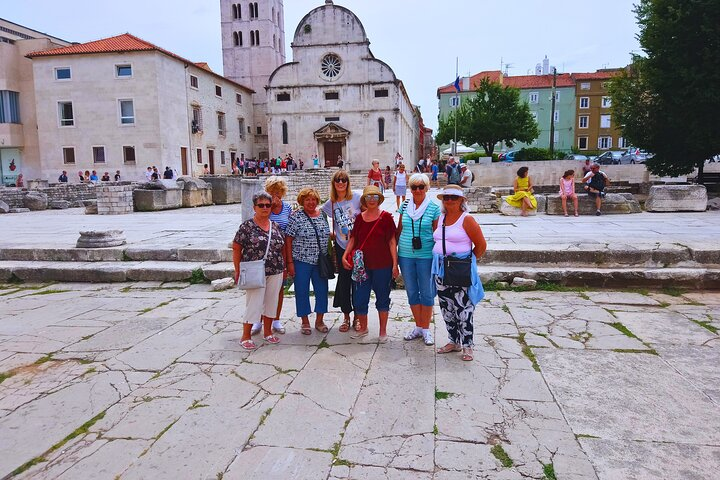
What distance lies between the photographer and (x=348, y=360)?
4289 millimetres

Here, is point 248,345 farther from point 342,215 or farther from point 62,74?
point 62,74

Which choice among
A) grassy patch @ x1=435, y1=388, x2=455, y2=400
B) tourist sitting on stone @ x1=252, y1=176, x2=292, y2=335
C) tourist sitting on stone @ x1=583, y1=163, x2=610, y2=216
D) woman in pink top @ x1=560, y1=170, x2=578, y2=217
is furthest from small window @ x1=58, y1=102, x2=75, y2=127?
grassy patch @ x1=435, y1=388, x2=455, y2=400

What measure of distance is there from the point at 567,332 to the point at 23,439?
4.50 m

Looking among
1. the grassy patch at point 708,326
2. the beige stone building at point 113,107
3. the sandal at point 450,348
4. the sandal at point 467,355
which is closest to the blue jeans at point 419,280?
the sandal at point 450,348

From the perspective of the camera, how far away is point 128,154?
3484 centimetres

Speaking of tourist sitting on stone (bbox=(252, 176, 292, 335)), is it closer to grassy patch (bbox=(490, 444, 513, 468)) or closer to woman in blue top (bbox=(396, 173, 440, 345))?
woman in blue top (bbox=(396, 173, 440, 345))

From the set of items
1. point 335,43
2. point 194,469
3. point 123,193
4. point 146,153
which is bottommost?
point 194,469

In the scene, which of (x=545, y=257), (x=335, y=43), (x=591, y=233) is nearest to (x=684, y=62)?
(x=591, y=233)

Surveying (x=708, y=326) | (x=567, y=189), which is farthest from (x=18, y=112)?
(x=708, y=326)

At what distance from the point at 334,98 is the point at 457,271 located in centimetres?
4038

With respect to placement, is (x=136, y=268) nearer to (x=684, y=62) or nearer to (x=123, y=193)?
(x=123, y=193)

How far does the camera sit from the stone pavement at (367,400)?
110 inches

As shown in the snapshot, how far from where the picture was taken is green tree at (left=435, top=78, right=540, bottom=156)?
1655 inches

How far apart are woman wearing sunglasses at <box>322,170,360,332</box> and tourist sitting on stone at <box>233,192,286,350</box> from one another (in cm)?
54
